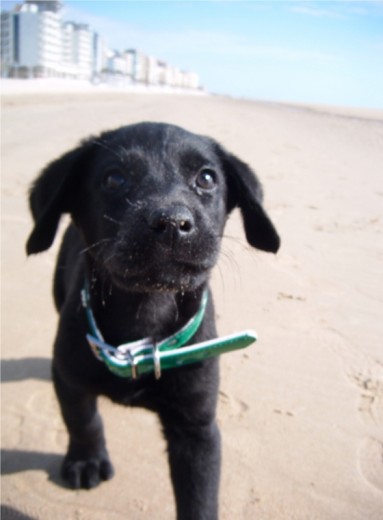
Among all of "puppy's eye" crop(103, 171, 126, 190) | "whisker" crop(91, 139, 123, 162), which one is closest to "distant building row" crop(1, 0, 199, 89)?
"whisker" crop(91, 139, 123, 162)

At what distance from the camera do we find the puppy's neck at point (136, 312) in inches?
84.6

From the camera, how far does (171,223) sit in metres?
1.63

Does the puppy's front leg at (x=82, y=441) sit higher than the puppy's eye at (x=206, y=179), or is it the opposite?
the puppy's eye at (x=206, y=179)

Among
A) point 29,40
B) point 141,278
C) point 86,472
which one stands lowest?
point 86,472

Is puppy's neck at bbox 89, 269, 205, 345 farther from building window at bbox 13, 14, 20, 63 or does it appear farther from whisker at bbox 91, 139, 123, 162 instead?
building window at bbox 13, 14, 20, 63

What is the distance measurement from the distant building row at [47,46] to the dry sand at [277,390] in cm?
7688

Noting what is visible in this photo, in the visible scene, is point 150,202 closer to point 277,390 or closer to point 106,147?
point 106,147

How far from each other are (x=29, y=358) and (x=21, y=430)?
23.9 inches

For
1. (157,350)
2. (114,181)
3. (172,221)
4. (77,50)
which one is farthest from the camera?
(77,50)

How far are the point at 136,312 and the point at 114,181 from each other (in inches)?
20.1

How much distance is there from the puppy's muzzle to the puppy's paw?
1220mm

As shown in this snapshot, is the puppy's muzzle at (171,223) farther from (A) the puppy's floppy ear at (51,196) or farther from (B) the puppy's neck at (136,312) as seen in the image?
(A) the puppy's floppy ear at (51,196)

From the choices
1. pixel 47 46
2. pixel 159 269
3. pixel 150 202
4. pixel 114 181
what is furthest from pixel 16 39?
pixel 159 269

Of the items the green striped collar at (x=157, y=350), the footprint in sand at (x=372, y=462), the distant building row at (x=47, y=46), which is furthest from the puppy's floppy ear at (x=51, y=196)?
the distant building row at (x=47, y=46)
